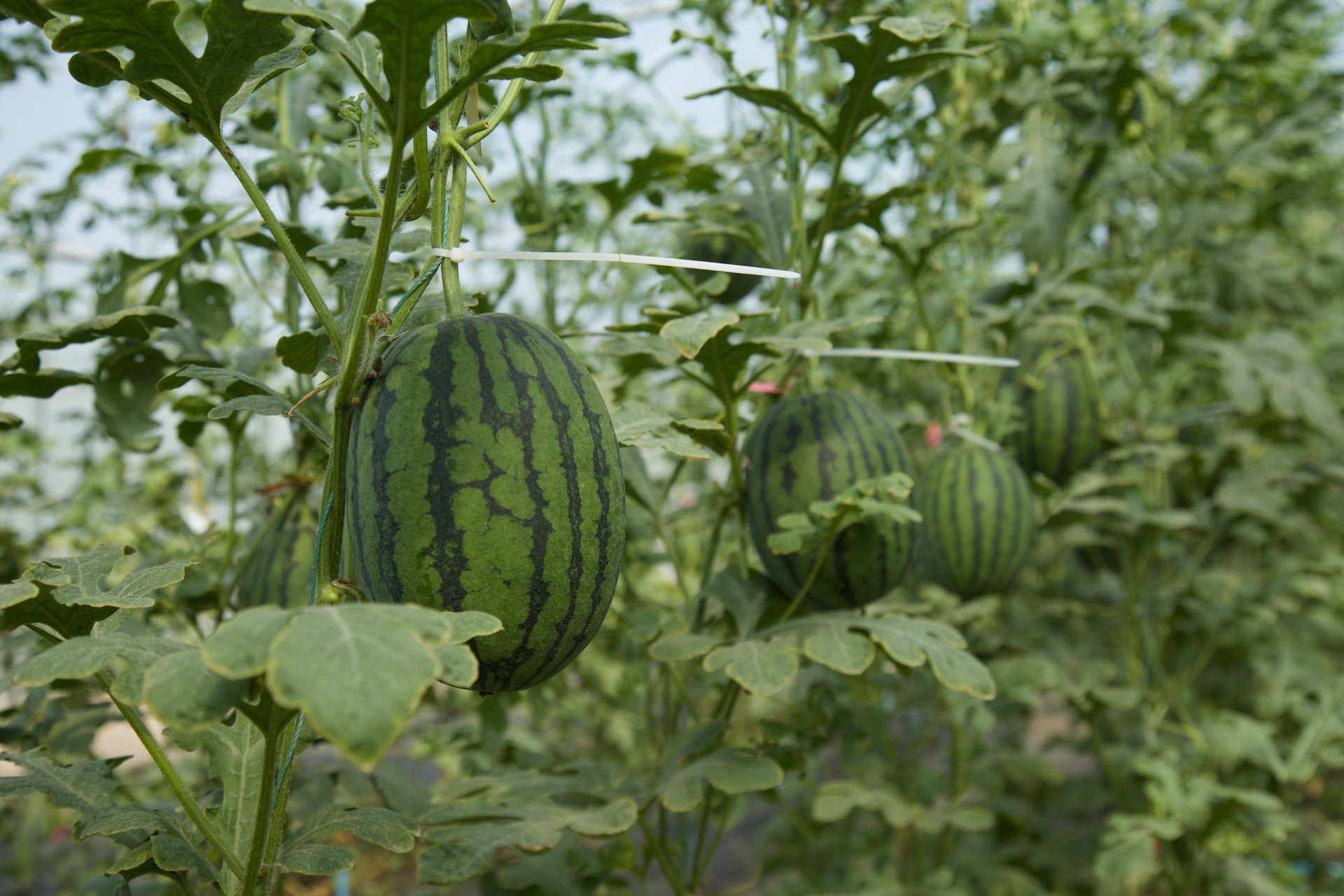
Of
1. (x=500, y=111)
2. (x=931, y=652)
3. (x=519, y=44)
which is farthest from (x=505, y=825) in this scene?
(x=519, y=44)

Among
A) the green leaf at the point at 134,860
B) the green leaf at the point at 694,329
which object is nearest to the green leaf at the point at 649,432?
the green leaf at the point at 694,329

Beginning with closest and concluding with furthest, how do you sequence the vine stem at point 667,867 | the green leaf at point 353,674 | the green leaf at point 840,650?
the green leaf at point 353,674 < the green leaf at point 840,650 < the vine stem at point 667,867

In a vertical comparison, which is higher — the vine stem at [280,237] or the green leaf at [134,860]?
the vine stem at [280,237]

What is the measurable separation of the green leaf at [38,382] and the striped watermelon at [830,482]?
100cm

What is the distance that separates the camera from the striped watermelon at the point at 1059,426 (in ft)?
7.39

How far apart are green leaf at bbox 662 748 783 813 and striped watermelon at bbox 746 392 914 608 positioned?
0.29 metres

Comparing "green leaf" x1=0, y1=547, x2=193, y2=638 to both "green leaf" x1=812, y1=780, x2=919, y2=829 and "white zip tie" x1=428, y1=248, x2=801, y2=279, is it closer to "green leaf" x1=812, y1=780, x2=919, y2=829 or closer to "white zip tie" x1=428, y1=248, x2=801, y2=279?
"white zip tie" x1=428, y1=248, x2=801, y2=279

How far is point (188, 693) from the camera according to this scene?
63 cm

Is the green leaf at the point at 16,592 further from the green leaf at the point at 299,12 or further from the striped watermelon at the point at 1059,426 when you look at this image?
the striped watermelon at the point at 1059,426

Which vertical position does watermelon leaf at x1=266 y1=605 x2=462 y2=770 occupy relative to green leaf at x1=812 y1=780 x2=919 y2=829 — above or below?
above

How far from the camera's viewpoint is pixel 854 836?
304cm

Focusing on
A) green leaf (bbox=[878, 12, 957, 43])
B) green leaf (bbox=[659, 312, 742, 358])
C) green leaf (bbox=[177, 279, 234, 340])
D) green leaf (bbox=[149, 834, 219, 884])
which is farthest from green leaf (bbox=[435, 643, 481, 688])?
green leaf (bbox=[177, 279, 234, 340])

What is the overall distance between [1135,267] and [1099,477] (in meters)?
0.75

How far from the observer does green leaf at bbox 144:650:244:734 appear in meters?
0.61
